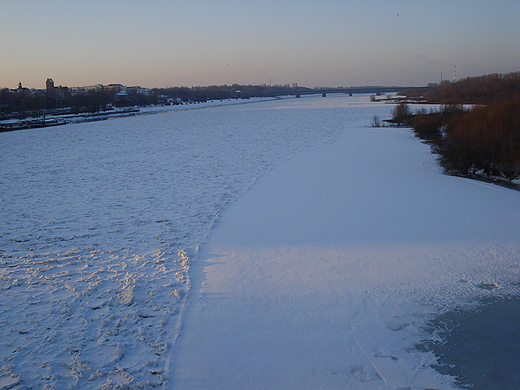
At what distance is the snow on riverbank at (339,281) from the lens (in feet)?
13.4

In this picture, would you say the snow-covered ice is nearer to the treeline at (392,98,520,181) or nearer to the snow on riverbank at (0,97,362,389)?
the snow on riverbank at (0,97,362,389)

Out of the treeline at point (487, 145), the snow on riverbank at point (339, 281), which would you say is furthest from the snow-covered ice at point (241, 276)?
the treeline at point (487, 145)

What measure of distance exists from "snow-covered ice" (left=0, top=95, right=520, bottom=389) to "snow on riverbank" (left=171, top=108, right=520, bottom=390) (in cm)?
3

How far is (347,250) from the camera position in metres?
7.07

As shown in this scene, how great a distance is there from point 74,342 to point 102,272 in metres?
1.84

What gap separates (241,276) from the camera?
20.2 feet

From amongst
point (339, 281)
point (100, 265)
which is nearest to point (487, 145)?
point (339, 281)

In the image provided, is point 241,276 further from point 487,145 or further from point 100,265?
point 487,145

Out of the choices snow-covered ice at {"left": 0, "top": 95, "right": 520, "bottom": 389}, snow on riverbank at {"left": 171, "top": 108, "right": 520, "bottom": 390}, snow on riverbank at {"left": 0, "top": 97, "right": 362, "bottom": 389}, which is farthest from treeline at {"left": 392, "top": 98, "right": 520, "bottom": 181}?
snow on riverbank at {"left": 0, "top": 97, "right": 362, "bottom": 389}

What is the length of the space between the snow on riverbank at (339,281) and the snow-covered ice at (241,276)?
→ 0.08 ft

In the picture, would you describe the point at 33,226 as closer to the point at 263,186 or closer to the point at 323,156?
the point at 263,186

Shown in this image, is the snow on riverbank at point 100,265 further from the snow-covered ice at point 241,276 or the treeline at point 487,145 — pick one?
the treeline at point 487,145

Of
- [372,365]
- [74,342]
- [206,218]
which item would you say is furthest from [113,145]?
[372,365]

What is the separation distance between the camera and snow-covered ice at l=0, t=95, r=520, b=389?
13.5 ft
